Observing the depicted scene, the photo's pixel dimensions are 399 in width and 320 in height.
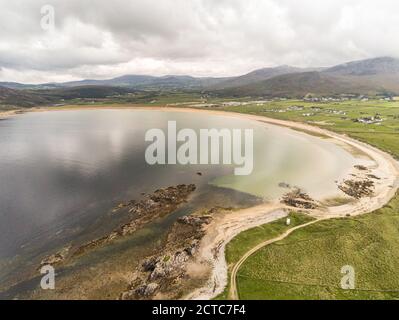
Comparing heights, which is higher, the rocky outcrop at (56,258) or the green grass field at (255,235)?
the green grass field at (255,235)

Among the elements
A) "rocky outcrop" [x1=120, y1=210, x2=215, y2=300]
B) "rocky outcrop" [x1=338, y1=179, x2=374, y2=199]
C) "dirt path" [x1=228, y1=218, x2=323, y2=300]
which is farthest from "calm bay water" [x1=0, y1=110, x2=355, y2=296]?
"dirt path" [x1=228, y1=218, x2=323, y2=300]

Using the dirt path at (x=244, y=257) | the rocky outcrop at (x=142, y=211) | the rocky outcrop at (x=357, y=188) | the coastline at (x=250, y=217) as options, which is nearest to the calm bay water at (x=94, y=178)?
the rocky outcrop at (x=142, y=211)

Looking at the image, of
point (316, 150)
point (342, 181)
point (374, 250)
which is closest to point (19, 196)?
point (374, 250)

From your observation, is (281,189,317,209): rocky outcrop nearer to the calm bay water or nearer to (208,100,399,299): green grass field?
the calm bay water

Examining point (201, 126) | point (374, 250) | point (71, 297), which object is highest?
point (201, 126)

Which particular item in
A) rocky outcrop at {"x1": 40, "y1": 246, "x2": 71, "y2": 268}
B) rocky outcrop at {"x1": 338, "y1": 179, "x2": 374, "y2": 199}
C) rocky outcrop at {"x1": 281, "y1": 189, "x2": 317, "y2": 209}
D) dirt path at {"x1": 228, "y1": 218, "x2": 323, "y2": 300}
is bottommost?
rocky outcrop at {"x1": 40, "y1": 246, "x2": 71, "y2": 268}

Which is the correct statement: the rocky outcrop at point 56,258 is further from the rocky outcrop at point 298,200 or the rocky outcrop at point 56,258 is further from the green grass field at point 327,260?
the rocky outcrop at point 298,200

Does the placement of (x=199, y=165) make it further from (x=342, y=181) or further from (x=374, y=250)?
(x=374, y=250)

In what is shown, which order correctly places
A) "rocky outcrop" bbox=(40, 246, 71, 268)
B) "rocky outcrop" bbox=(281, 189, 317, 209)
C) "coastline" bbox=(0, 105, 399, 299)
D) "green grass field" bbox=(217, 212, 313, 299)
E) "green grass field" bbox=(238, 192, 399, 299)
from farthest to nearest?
1. "rocky outcrop" bbox=(281, 189, 317, 209)
2. "green grass field" bbox=(217, 212, 313, 299)
3. "rocky outcrop" bbox=(40, 246, 71, 268)
4. "coastline" bbox=(0, 105, 399, 299)
5. "green grass field" bbox=(238, 192, 399, 299)
